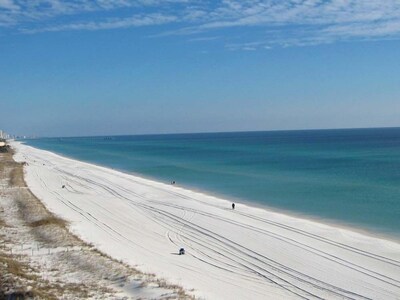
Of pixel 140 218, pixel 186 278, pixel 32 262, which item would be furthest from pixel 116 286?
pixel 140 218

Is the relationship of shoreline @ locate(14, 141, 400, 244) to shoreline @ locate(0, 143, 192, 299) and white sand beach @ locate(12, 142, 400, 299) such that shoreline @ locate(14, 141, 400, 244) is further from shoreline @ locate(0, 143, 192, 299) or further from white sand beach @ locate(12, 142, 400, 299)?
shoreline @ locate(0, 143, 192, 299)

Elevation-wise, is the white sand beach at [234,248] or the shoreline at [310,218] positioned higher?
the shoreline at [310,218]

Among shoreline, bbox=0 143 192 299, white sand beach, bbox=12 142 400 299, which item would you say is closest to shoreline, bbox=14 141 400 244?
white sand beach, bbox=12 142 400 299

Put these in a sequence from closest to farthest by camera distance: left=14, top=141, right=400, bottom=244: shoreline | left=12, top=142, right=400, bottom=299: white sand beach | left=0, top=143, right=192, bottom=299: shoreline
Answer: left=0, top=143, right=192, bottom=299: shoreline → left=12, top=142, right=400, bottom=299: white sand beach → left=14, top=141, right=400, bottom=244: shoreline

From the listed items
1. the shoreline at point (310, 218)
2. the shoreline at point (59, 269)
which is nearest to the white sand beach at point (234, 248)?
the shoreline at point (310, 218)

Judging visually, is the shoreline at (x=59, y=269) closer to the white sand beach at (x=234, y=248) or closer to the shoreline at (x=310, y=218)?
the white sand beach at (x=234, y=248)

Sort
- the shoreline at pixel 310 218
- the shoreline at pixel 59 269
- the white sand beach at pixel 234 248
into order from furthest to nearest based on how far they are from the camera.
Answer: the shoreline at pixel 310 218
the white sand beach at pixel 234 248
the shoreline at pixel 59 269

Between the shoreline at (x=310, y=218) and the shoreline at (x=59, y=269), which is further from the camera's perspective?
the shoreline at (x=310, y=218)

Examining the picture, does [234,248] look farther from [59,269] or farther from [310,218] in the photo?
[310,218]
